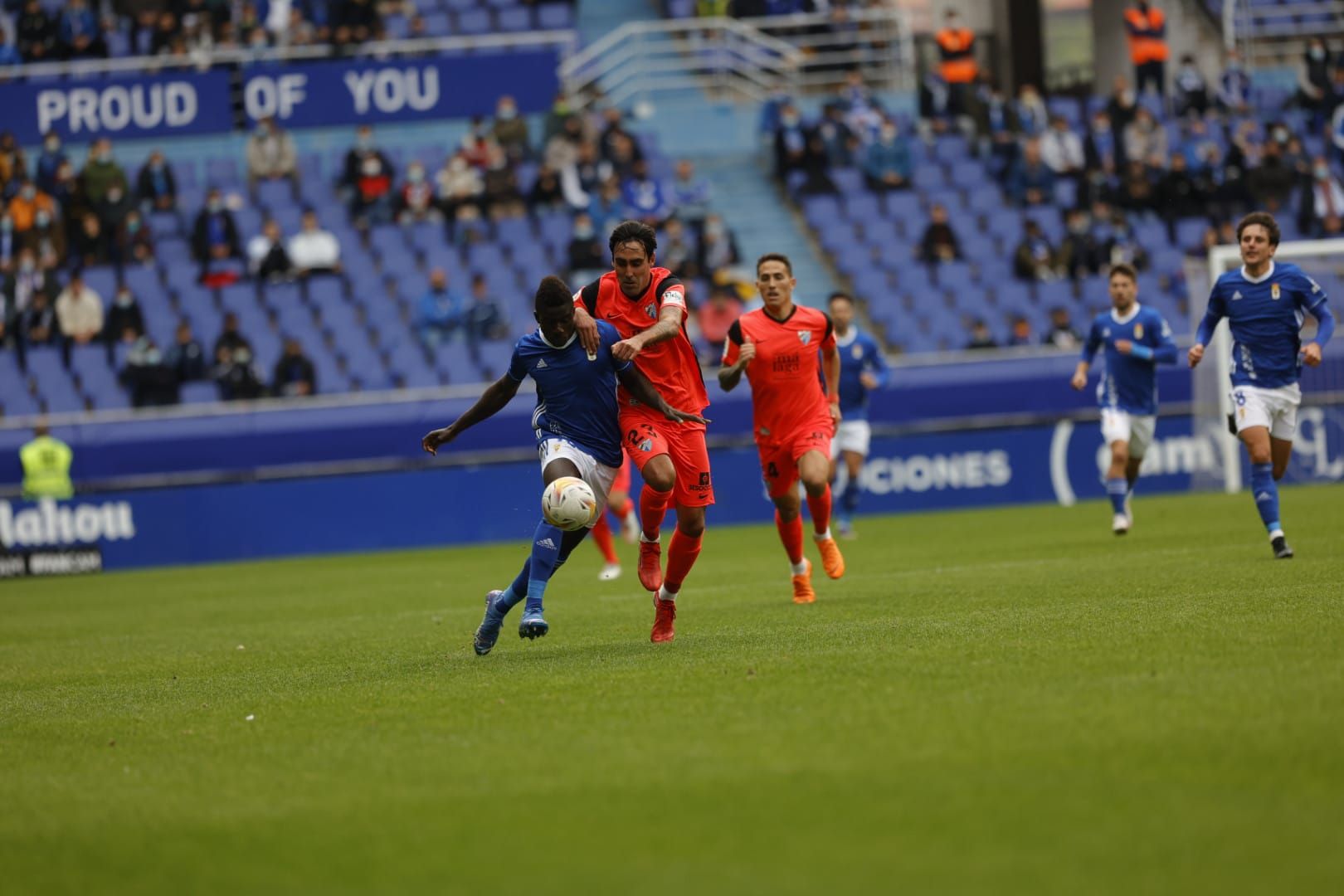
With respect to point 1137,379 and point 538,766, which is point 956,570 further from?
point 538,766

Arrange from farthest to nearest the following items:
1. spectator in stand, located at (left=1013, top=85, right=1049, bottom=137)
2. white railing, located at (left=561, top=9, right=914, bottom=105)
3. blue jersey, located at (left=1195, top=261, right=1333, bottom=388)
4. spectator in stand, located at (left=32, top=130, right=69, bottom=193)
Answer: white railing, located at (left=561, top=9, right=914, bottom=105) → spectator in stand, located at (left=1013, top=85, right=1049, bottom=137) → spectator in stand, located at (left=32, top=130, right=69, bottom=193) → blue jersey, located at (left=1195, top=261, right=1333, bottom=388)

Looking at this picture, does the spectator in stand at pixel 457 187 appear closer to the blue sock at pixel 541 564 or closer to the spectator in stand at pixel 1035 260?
the spectator in stand at pixel 1035 260

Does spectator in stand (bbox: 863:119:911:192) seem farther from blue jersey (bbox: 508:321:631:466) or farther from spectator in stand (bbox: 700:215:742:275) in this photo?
blue jersey (bbox: 508:321:631:466)

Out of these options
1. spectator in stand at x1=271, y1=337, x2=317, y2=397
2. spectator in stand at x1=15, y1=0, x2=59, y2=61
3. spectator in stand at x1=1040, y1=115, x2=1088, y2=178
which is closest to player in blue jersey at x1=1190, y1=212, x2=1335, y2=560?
spectator in stand at x1=271, y1=337, x2=317, y2=397

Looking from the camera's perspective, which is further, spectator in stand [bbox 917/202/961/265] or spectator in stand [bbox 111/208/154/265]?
spectator in stand [bbox 917/202/961/265]

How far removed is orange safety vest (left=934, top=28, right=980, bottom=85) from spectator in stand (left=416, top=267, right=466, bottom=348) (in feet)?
37.0

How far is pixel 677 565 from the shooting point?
407 inches

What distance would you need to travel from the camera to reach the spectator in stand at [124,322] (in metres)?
26.4

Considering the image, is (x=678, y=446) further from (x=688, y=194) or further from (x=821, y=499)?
(x=688, y=194)

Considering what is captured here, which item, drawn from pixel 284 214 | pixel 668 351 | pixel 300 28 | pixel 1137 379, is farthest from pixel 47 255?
pixel 668 351

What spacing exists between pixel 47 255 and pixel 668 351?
19.3 m

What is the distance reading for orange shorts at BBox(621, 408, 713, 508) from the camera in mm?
10086

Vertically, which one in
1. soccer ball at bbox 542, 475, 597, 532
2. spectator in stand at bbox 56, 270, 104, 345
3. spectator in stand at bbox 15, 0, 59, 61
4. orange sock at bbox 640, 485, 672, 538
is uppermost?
spectator in stand at bbox 15, 0, 59, 61

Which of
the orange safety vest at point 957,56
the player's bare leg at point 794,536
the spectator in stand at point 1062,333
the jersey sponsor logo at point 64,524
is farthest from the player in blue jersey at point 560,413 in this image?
the orange safety vest at point 957,56
